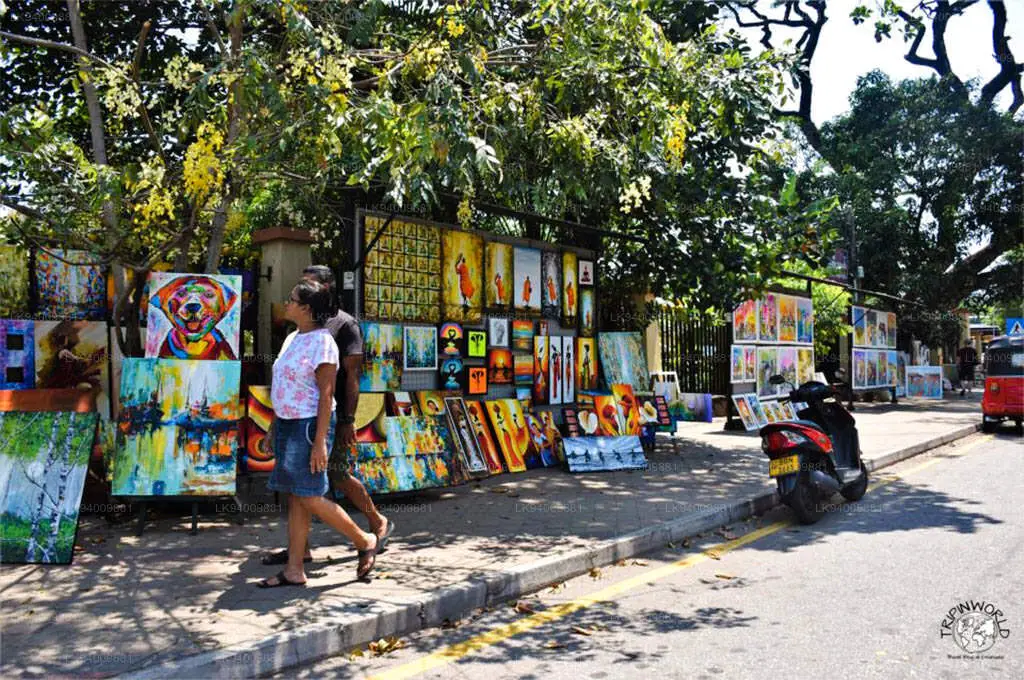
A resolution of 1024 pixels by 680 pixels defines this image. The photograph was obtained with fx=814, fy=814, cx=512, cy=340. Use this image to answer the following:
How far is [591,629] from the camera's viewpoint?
4797 millimetres

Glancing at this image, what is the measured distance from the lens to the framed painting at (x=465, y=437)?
904 cm

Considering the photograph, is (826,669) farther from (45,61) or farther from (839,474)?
(45,61)

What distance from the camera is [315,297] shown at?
206 inches

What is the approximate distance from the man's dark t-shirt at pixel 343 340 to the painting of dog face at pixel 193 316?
67.0 inches

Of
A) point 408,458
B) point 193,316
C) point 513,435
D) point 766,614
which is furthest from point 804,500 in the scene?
point 193,316

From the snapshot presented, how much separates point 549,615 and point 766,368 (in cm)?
1247

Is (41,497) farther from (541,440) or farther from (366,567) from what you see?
(541,440)

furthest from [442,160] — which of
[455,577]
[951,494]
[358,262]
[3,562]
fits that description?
[951,494]

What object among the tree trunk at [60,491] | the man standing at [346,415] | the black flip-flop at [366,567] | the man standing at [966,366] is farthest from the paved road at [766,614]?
the man standing at [966,366]

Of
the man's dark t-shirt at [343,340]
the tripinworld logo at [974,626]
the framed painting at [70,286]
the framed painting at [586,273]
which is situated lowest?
the tripinworld logo at [974,626]

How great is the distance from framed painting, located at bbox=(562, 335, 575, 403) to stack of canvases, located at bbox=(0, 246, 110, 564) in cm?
569

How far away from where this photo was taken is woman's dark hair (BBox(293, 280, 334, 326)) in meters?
5.21

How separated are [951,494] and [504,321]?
5569 mm

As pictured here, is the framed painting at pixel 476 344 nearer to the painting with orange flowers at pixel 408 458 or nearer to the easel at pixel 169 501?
the painting with orange flowers at pixel 408 458
